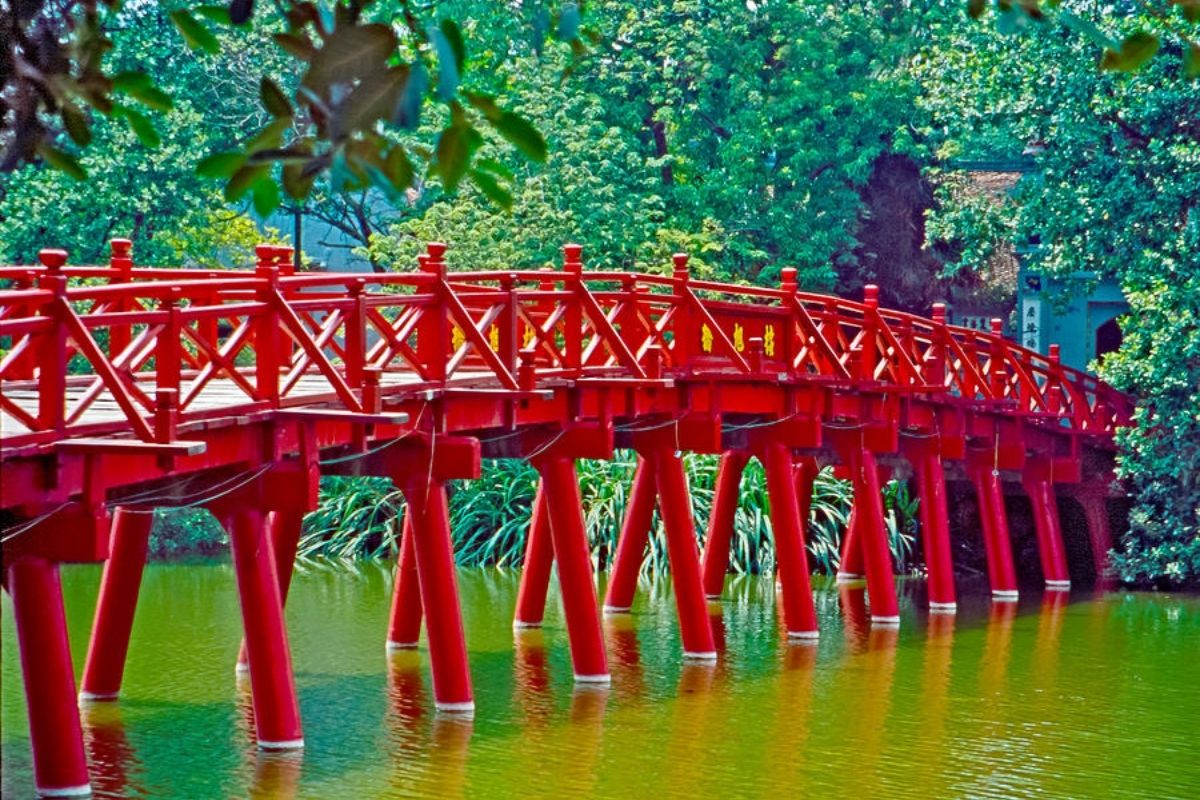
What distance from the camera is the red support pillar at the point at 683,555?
19.4 meters

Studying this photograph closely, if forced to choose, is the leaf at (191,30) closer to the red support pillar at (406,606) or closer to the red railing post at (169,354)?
the red railing post at (169,354)

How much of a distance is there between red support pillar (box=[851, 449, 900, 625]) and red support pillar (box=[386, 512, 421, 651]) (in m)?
5.29

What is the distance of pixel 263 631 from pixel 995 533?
14.0 meters

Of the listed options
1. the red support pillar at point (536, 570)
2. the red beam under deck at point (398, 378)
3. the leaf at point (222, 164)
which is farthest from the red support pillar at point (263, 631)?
the leaf at point (222, 164)

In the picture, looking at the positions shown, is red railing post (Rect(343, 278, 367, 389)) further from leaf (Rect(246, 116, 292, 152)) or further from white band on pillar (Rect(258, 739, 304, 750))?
leaf (Rect(246, 116, 292, 152))

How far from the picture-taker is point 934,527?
80.3ft

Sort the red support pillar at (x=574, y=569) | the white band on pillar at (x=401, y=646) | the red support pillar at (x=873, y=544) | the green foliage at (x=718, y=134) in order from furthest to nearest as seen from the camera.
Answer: the green foliage at (x=718, y=134)
the red support pillar at (x=873, y=544)
the white band on pillar at (x=401, y=646)
the red support pillar at (x=574, y=569)

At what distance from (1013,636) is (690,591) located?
4.72 metres

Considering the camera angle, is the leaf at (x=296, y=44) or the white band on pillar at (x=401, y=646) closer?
the leaf at (x=296, y=44)

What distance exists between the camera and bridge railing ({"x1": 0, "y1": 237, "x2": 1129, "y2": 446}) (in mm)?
12062

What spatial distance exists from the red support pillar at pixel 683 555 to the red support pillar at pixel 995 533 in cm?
703

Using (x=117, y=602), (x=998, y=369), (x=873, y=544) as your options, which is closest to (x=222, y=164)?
(x=117, y=602)

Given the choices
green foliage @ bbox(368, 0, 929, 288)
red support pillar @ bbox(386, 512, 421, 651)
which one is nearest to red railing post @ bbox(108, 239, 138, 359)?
red support pillar @ bbox(386, 512, 421, 651)

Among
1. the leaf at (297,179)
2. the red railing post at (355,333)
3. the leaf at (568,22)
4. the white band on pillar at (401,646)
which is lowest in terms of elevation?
the white band on pillar at (401,646)
